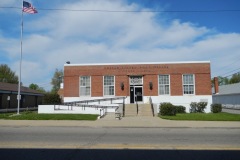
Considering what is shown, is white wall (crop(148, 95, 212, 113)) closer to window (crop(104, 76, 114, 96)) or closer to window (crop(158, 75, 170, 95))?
window (crop(158, 75, 170, 95))

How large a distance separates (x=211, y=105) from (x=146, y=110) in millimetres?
8046

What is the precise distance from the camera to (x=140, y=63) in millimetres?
34375

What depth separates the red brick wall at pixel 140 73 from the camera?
33.8 metres

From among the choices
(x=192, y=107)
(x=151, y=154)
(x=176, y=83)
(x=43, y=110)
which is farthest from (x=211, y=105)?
(x=151, y=154)

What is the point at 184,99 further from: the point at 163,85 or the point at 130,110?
the point at 130,110

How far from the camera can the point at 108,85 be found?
34.7 meters

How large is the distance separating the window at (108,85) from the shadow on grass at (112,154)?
25.7 meters

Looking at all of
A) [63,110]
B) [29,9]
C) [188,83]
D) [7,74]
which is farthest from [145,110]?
[7,74]

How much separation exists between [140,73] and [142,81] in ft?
3.42

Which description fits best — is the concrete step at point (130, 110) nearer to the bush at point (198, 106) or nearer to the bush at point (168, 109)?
the bush at point (168, 109)

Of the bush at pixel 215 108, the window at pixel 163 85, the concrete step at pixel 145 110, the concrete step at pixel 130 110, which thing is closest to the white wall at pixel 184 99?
the window at pixel 163 85

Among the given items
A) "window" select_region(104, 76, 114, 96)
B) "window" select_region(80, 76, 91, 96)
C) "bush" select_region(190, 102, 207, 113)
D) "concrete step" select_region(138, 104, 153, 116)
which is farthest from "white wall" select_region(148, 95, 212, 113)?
"window" select_region(80, 76, 91, 96)

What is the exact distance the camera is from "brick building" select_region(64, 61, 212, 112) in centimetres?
3375

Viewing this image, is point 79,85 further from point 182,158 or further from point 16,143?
point 182,158
